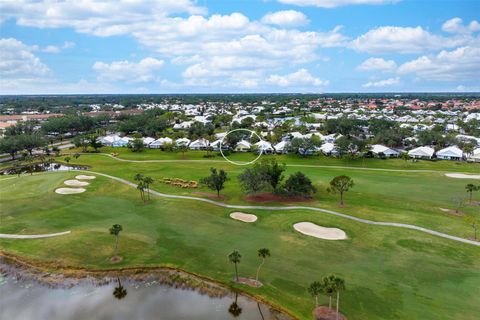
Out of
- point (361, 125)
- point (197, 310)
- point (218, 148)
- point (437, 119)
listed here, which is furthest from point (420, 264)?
point (437, 119)

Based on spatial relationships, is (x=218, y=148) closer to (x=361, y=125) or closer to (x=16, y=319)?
(x=361, y=125)

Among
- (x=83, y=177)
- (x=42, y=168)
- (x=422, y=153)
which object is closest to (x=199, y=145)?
(x=42, y=168)

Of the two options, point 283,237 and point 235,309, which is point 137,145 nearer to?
point 283,237

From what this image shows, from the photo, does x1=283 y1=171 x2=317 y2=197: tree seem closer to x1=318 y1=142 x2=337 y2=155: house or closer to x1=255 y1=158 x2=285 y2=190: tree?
x1=255 y1=158 x2=285 y2=190: tree

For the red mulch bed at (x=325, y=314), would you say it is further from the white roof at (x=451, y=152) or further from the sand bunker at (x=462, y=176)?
the white roof at (x=451, y=152)

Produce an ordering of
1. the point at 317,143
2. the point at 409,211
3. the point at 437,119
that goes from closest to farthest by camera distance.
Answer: the point at 409,211 < the point at 317,143 < the point at 437,119

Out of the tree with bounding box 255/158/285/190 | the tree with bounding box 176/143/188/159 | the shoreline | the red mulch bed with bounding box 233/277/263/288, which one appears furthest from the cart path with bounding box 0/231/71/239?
the tree with bounding box 176/143/188/159
